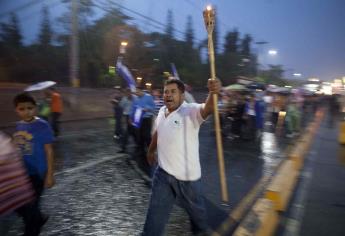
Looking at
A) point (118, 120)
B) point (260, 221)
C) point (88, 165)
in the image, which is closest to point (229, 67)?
point (118, 120)

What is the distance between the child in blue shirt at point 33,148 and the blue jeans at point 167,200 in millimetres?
1154

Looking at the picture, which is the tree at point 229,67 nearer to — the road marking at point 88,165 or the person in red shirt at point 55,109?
the person in red shirt at point 55,109

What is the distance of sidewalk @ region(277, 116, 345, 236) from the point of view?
185 inches

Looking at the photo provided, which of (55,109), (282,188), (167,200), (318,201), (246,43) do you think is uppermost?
(246,43)

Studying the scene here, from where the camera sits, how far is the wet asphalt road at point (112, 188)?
180 inches

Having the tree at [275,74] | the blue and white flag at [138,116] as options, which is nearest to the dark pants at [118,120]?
the blue and white flag at [138,116]

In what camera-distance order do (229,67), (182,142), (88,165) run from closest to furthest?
(182,142), (88,165), (229,67)

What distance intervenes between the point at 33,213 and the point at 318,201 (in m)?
4.25

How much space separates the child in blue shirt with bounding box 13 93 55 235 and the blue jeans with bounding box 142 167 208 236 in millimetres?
1154

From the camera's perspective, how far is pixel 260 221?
14.8 ft

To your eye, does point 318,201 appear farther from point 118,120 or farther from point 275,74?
point 275,74

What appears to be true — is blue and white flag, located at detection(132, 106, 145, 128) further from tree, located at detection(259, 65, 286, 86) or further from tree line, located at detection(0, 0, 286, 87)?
tree, located at detection(259, 65, 286, 86)

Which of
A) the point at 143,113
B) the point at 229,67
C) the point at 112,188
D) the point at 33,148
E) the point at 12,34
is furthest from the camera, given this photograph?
the point at 229,67

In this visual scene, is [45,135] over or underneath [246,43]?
underneath
